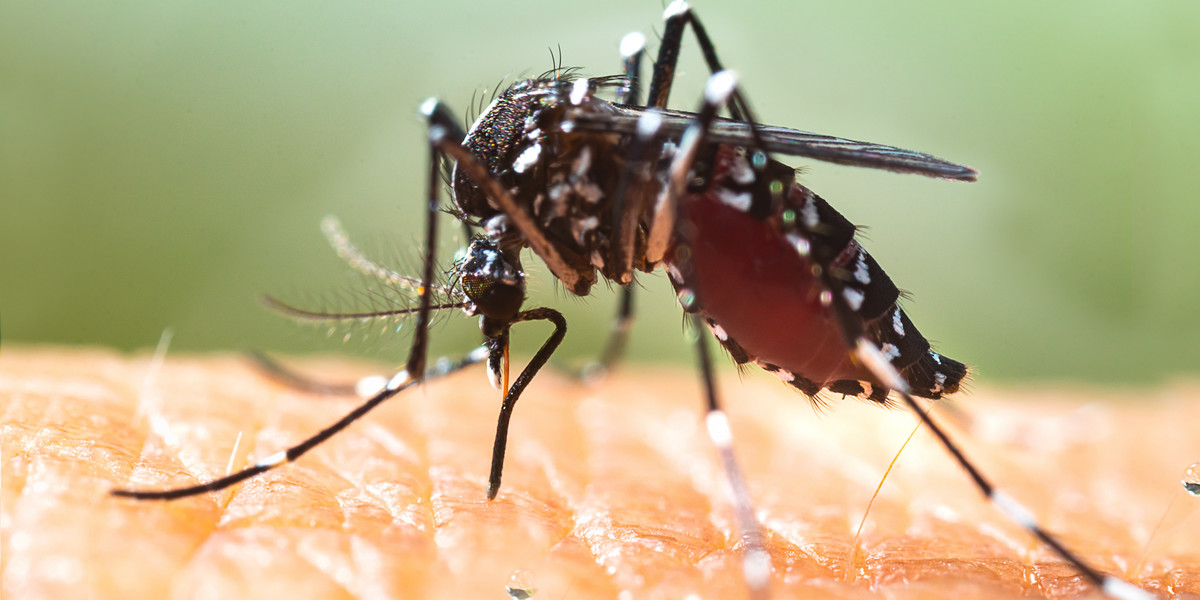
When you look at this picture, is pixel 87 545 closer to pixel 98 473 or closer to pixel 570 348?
pixel 98 473

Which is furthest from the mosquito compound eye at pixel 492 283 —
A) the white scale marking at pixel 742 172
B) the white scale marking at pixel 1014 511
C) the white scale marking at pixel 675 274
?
the white scale marking at pixel 1014 511

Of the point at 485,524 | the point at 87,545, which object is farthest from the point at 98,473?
the point at 485,524

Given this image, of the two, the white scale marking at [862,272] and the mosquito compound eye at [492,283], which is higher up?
the white scale marking at [862,272]

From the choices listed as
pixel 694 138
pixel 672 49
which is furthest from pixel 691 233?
pixel 672 49

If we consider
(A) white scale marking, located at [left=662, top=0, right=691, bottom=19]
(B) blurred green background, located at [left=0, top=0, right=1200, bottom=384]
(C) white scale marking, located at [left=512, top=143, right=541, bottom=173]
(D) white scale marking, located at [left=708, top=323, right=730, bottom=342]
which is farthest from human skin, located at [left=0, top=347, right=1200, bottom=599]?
(B) blurred green background, located at [left=0, top=0, right=1200, bottom=384]

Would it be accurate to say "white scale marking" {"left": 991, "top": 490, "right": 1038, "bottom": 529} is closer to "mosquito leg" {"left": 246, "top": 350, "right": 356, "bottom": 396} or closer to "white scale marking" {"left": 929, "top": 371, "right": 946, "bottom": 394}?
"white scale marking" {"left": 929, "top": 371, "right": 946, "bottom": 394}

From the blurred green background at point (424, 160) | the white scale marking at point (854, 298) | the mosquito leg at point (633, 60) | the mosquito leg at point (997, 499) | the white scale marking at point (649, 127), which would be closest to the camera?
the mosquito leg at point (997, 499)

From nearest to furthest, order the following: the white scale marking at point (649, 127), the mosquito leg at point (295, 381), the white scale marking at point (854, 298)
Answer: the white scale marking at point (649, 127) < the white scale marking at point (854, 298) < the mosquito leg at point (295, 381)

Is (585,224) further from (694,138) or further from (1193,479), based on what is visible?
(1193,479)

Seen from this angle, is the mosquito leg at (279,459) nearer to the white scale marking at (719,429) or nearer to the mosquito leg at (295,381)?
the mosquito leg at (295,381)
